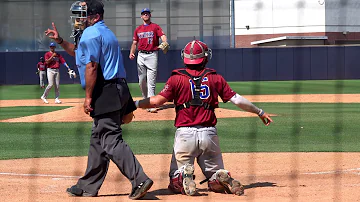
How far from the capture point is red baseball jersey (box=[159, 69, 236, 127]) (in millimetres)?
6047

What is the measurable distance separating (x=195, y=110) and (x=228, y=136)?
17.6ft

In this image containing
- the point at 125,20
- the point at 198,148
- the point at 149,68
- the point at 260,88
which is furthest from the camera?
the point at 125,20

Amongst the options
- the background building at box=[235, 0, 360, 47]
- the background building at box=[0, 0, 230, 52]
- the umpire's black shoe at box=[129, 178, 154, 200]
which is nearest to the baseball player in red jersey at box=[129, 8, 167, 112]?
the umpire's black shoe at box=[129, 178, 154, 200]

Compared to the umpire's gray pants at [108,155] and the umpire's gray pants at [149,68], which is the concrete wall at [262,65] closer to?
the umpire's gray pants at [149,68]

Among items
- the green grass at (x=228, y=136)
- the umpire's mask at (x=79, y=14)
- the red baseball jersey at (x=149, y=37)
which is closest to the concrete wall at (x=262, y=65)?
the green grass at (x=228, y=136)

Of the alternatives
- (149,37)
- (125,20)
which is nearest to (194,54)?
(149,37)

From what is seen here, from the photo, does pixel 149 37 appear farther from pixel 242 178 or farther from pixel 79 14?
pixel 79 14

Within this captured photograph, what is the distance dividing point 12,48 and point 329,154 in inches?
949

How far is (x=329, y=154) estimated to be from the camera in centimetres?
895

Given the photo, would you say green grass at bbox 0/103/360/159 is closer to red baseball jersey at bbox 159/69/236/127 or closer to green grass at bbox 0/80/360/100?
red baseball jersey at bbox 159/69/236/127

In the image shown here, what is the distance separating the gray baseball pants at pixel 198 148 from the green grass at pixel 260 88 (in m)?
18.0

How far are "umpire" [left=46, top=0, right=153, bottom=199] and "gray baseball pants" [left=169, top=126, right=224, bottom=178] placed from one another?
481mm

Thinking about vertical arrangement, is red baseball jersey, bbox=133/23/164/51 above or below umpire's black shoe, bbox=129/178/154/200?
above

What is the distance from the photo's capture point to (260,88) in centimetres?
2772
